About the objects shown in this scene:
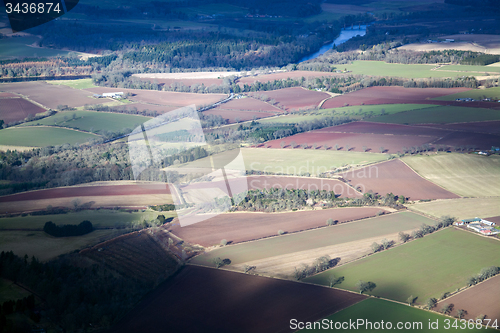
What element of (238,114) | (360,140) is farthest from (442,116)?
(238,114)

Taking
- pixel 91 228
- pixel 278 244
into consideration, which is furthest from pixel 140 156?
pixel 278 244

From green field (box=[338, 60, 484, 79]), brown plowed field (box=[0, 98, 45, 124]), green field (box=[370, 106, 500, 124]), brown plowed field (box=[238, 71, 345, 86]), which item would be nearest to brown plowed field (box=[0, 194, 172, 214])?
brown plowed field (box=[0, 98, 45, 124])

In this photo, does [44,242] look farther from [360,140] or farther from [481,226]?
[360,140]

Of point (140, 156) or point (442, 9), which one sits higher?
point (442, 9)

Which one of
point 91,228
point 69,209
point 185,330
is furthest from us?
point 69,209

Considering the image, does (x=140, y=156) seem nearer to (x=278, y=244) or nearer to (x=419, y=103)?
(x=278, y=244)
